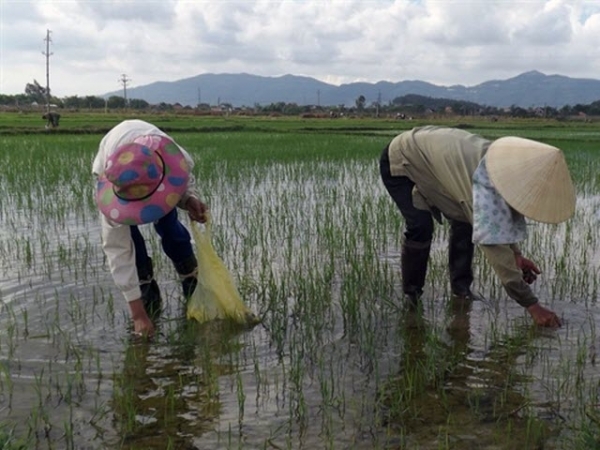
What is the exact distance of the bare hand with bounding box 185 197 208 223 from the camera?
2.94m

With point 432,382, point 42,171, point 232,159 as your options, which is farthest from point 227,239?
point 232,159

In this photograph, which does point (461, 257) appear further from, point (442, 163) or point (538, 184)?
point (538, 184)

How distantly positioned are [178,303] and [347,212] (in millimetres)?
2687

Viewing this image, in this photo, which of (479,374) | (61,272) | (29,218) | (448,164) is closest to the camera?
(479,374)

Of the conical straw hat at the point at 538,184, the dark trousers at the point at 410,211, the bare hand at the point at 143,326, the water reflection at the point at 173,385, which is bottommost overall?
the water reflection at the point at 173,385

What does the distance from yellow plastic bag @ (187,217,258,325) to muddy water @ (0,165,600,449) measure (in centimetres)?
7

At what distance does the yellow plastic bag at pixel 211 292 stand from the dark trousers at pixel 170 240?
221 millimetres

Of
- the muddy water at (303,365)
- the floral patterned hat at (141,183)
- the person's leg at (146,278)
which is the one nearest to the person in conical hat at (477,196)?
the muddy water at (303,365)

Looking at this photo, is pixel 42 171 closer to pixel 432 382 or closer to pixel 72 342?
pixel 72 342

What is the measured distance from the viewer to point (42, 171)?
8.15 metres

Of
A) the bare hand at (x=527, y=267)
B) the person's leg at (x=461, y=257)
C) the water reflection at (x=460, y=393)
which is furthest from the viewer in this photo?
the person's leg at (x=461, y=257)

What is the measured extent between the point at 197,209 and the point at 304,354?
81 cm

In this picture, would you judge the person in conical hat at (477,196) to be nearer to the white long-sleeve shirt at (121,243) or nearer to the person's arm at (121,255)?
the white long-sleeve shirt at (121,243)

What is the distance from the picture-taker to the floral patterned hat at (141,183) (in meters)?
2.43
